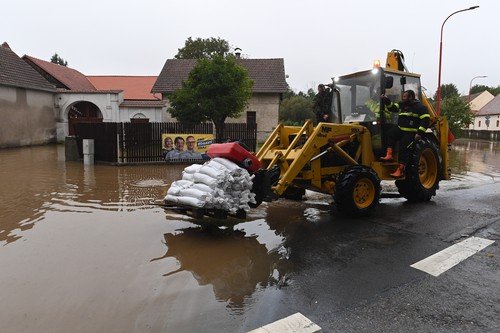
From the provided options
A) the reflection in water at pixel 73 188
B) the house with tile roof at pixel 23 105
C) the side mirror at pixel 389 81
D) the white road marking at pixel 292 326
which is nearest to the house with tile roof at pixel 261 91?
the house with tile roof at pixel 23 105

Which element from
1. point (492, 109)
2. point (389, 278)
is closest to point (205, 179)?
point (389, 278)

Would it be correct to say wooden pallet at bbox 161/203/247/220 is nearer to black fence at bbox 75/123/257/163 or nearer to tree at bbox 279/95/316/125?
black fence at bbox 75/123/257/163

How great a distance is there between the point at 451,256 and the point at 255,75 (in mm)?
25197

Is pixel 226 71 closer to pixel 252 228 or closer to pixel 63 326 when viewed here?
pixel 252 228

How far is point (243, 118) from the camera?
91.8 ft

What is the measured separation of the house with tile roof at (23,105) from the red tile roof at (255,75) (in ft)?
23.1

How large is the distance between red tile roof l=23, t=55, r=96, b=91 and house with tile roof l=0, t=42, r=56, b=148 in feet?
10.9

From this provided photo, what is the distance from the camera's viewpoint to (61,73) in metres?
29.9

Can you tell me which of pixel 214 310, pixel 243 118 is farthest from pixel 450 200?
pixel 243 118

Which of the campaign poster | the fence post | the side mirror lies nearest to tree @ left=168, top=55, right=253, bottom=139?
the campaign poster

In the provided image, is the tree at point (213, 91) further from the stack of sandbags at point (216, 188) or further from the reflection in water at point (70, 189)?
the stack of sandbags at point (216, 188)

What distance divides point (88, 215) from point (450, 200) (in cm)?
727

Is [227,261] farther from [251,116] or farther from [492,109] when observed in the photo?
[492,109]

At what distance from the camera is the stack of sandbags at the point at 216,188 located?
4996 millimetres
